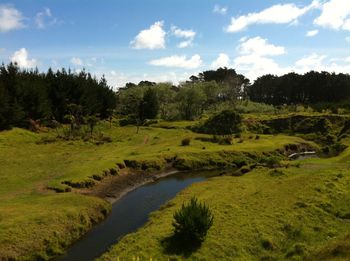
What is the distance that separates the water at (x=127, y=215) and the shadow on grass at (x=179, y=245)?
5393 mm

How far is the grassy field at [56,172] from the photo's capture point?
28.4 metres

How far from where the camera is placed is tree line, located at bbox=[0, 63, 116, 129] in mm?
75438

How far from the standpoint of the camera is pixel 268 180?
43.6 m

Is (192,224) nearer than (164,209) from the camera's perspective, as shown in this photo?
Yes

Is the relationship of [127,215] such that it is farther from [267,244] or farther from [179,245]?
[267,244]

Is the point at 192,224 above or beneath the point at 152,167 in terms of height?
above

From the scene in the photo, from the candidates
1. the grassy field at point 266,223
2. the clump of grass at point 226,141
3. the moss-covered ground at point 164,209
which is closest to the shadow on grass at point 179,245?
the grassy field at point 266,223

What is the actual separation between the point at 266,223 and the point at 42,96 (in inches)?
2644

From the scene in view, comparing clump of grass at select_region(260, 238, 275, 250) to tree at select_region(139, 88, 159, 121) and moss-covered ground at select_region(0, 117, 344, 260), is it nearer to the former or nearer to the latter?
moss-covered ground at select_region(0, 117, 344, 260)

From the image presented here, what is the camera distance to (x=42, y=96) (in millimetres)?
84500

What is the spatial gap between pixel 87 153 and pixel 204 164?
719 inches

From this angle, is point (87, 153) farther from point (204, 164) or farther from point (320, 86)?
point (320, 86)

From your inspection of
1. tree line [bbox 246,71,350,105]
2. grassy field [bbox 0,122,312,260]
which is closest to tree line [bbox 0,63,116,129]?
grassy field [bbox 0,122,312,260]

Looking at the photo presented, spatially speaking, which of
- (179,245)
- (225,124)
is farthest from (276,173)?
(225,124)
